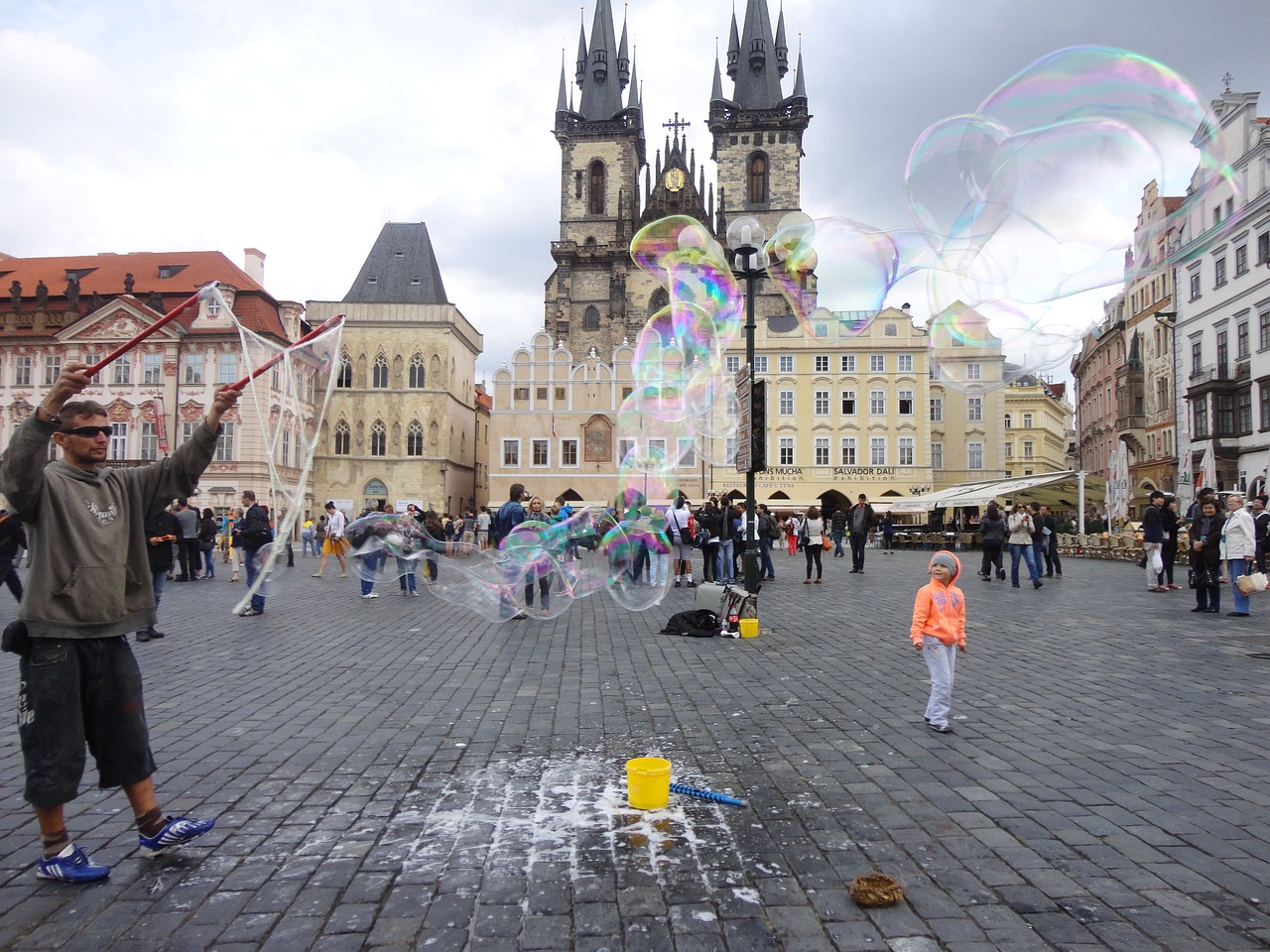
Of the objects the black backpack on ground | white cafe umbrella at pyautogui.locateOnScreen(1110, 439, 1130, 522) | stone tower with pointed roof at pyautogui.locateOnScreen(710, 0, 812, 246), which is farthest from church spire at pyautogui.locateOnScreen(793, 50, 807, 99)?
the black backpack on ground

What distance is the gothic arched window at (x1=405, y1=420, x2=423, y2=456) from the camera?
2185 inches

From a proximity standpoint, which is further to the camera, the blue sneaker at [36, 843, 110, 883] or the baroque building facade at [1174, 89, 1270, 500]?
the baroque building facade at [1174, 89, 1270, 500]

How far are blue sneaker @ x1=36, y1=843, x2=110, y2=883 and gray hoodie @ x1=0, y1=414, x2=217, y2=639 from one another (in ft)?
2.83

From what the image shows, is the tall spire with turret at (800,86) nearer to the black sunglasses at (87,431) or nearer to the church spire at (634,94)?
the church spire at (634,94)

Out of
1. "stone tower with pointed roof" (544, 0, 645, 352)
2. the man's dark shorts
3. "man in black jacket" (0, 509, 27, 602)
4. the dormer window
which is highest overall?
the dormer window

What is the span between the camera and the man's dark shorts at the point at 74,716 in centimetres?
349

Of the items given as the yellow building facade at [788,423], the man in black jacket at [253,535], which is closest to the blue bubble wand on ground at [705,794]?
the man in black jacket at [253,535]

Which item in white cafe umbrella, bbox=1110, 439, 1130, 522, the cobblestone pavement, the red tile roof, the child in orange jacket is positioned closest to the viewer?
the cobblestone pavement

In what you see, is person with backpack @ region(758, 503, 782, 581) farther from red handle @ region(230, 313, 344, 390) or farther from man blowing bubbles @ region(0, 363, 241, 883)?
man blowing bubbles @ region(0, 363, 241, 883)

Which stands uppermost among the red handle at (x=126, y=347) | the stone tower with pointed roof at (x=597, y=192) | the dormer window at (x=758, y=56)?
the dormer window at (x=758, y=56)

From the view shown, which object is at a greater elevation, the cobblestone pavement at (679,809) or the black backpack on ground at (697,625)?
the black backpack on ground at (697,625)

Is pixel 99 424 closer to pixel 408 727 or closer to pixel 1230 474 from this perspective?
pixel 408 727

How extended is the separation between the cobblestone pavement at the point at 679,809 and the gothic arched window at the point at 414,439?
1876 inches

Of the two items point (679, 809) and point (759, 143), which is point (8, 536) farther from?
point (759, 143)
